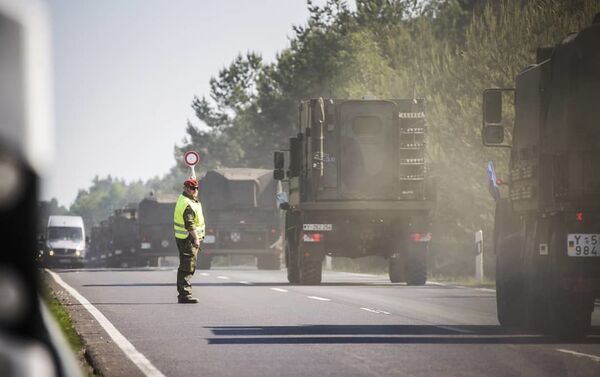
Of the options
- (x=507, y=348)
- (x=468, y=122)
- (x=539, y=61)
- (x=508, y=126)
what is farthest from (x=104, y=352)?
(x=468, y=122)

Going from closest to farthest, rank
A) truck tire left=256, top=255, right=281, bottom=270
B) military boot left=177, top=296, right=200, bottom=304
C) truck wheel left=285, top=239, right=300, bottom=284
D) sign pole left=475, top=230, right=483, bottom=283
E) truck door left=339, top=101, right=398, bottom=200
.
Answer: military boot left=177, top=296, right=200, bottom=304 → truck door left=339, top=101, right=398, bottom=200 → truck wheel left=285, top=239, right=300, bottom=284 → sign pole left=475, top=230, right=483, bottom=283 → truck tire left=256, top=255, right=281, bottom=270

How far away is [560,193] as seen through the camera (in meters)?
13.1

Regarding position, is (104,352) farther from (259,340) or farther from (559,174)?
(559,174)

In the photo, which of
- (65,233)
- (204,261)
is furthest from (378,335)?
(65,233)

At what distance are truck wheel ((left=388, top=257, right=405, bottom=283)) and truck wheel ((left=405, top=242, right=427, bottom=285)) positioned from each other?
40.3 inches

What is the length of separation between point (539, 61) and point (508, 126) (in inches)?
887

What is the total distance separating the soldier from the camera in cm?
1964

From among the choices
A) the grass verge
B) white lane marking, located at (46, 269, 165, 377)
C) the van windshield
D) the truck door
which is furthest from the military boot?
the van windshield

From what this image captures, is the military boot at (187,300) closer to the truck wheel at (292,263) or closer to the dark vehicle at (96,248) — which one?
the truck wheel at (292,263)

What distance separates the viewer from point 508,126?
1447 inches

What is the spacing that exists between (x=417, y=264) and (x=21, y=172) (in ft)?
94.6

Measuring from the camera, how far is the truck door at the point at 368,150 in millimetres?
29094

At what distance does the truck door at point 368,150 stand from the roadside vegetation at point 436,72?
1.69 m

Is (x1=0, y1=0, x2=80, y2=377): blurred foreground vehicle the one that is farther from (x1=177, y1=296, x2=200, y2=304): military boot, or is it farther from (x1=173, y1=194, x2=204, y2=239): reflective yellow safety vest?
(x1=177, y1=296, x2=200, y2=304): military boot
